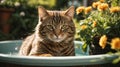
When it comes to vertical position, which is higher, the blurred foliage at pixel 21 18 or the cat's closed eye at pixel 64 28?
the cat's closed eye at pixel 64 28

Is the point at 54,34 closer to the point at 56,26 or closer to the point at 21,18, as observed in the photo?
the point at 56,26

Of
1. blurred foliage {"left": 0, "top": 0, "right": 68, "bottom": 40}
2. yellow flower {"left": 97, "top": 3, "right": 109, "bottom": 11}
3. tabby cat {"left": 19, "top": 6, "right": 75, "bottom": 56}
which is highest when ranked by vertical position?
yellow flower {"left": 97, "top": 3, "right": 109, "bottom": 11}

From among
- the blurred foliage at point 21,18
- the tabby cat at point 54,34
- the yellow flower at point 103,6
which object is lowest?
the blurred foliage at point 21,18

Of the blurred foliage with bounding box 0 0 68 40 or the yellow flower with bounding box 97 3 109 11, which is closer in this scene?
the yellow flower with bounding box 97 3 109 11

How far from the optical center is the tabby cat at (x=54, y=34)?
2.90 metres

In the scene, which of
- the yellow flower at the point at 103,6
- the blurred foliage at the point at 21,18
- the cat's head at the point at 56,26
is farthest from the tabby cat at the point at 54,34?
the blurred foliage at the point at 21,18

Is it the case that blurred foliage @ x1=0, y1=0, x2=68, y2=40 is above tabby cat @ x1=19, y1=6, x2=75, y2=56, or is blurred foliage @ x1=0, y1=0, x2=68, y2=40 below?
below

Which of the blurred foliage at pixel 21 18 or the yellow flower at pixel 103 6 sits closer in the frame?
the yellow flower at pixel 103 6

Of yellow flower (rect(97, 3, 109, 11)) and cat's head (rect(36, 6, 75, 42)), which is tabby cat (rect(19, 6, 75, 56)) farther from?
yellow flower (rect(97, 3, 109, 11))

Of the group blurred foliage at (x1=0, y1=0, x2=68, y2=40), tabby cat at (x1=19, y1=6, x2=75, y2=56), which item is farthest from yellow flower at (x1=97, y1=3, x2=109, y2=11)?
blurred foliage at (x1=0, y1=0, x2=68, y2=40)

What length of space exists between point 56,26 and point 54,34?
3.0 inches

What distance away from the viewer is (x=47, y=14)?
2.99 meters

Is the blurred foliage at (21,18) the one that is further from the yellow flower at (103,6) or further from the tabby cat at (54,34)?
the yellow flower at (103,6)

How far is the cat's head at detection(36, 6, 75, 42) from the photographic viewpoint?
2.90 metres
